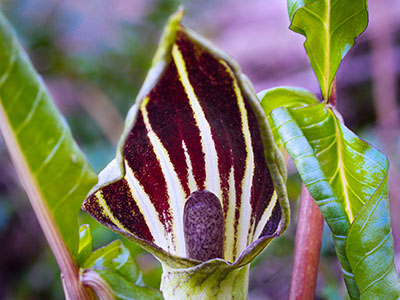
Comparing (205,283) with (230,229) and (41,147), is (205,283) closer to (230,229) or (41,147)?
(230,229)

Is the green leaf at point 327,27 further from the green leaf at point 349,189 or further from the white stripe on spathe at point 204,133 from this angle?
the white stripe on spathe at point 204,133

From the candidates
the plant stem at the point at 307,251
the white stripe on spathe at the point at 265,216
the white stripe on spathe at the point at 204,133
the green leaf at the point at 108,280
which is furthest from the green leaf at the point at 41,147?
the plant stem at the point at 307,251

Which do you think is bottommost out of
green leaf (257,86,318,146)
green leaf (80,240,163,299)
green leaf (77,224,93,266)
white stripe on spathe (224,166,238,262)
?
white stripe on spathe (224,166,238,262)

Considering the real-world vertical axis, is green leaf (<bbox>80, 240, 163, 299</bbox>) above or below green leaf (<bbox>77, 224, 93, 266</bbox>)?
below

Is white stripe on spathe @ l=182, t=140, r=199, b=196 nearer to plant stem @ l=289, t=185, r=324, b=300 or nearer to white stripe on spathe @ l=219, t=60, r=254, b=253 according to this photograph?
white stripe on spathe @ l=219, t=60, r=254, b=253

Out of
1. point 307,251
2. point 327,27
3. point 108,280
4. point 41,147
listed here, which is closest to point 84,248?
point 108,280

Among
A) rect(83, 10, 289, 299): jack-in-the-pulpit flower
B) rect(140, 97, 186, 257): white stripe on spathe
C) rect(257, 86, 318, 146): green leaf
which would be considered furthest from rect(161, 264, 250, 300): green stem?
rect(257, 86, 318, 146): green leaf

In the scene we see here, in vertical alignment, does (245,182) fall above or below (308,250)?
above
